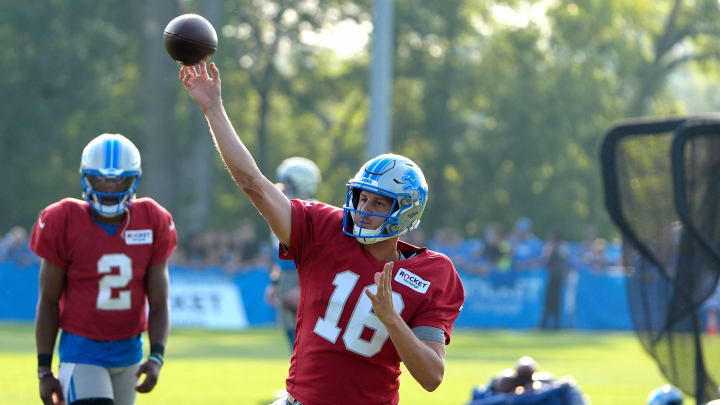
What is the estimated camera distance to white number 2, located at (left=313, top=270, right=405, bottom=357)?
506 cm

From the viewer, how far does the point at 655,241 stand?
395 inches

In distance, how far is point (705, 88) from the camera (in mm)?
101312

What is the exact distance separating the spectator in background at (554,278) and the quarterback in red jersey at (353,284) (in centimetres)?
1778

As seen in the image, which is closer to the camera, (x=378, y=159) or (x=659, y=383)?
(x=378, y=159)

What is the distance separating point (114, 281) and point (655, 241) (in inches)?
194

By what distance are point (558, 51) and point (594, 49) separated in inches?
47.8

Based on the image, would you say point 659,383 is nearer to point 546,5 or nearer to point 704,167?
point 704,167

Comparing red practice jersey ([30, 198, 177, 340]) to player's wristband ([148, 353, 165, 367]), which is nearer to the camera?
red practice jersey ([30, 198, 177, 340])

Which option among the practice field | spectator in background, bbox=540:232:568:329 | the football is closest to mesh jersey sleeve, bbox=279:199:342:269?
the football

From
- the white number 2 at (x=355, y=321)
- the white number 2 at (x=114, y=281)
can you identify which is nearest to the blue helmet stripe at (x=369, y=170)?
the white number 2 at (x=355, y=321)

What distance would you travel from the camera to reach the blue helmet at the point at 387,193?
508 cm

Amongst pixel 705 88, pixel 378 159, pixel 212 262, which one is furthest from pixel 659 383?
pixel 705 88

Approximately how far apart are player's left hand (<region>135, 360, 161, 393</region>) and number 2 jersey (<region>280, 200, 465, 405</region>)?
1.65 m

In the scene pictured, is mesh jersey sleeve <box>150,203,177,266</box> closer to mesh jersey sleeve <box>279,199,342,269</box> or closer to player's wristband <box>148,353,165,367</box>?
player's wristband <box>148,353,165,367</box>
